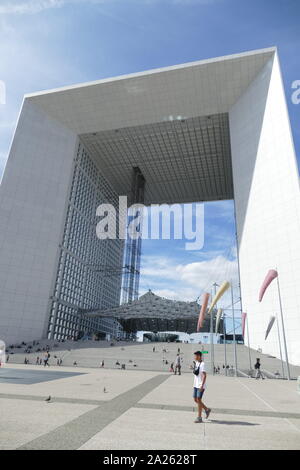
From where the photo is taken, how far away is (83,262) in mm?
62906

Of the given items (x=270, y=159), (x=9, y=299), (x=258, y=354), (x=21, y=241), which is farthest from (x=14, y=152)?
(x=258, y=354)

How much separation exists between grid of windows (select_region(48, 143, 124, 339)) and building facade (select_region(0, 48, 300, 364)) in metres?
0.36

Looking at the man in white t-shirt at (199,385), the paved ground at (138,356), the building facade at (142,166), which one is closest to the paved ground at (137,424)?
the man in white t-shirt at (199,385)

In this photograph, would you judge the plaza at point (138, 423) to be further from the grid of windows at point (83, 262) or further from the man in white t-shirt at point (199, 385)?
the grid of windows at point (83, 262)

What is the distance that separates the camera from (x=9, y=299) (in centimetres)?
4397

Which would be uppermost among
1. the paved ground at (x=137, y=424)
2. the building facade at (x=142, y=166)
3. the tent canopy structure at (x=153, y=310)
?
the building facade at (x=142, y=166)

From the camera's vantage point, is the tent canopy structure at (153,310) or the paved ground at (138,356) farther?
the tent canopy structure at (153,310)

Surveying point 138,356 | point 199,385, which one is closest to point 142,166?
point 138,356

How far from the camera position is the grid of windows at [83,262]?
5338cm

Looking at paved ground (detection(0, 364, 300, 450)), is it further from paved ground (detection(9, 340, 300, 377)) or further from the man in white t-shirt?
paved ground (detection(9, 340, 300, 377))

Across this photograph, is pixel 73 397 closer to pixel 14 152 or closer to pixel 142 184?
pixel 14 152

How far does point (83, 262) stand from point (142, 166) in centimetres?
2399

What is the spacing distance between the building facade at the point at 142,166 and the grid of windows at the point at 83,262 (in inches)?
14.1

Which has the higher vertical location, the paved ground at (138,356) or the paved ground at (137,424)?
the paved ground at (138,356)
